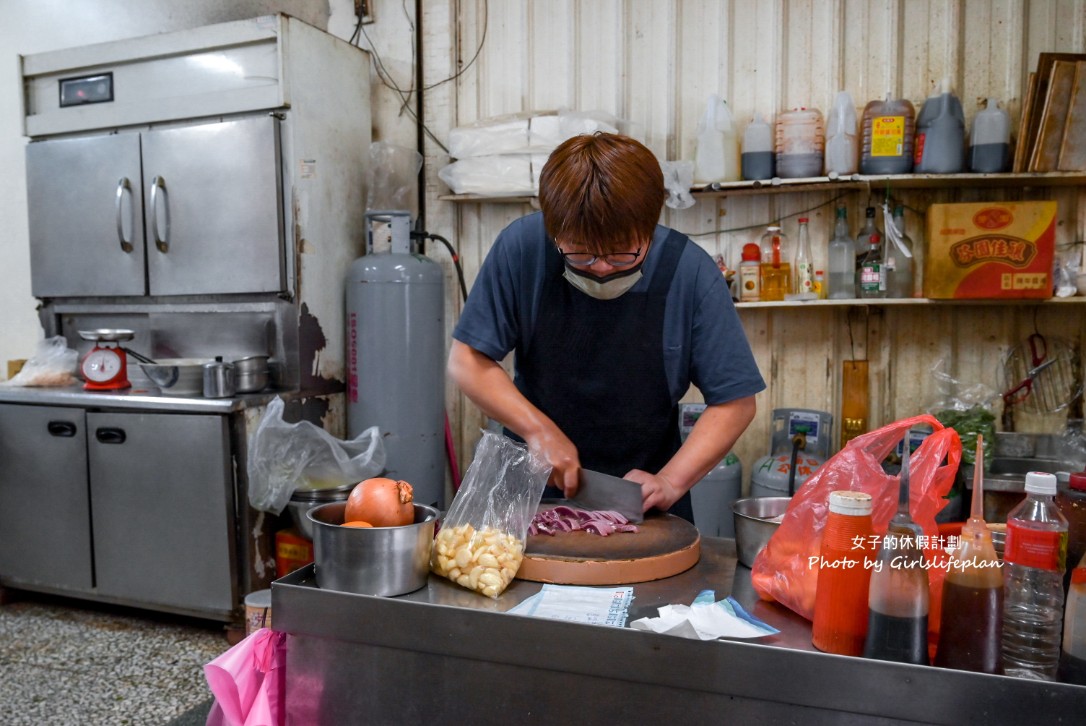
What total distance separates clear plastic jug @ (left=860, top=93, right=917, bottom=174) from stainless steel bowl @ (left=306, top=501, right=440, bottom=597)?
8.33 ft

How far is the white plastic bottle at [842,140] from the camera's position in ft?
10.4

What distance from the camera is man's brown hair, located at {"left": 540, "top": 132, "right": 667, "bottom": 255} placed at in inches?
56.1

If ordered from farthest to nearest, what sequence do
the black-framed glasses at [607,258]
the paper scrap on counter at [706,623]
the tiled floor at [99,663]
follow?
the tiled floor at [99,663] → the black-framed glasses at [607,258] → the paper scrap on counter at [706,623]

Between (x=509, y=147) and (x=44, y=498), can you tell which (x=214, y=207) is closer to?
(x=509, y=147)

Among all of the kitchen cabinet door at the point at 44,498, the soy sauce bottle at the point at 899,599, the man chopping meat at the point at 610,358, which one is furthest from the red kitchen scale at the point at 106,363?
the soy sauce bottle at the point at 899,599

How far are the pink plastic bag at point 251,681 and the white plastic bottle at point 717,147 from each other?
102 inches

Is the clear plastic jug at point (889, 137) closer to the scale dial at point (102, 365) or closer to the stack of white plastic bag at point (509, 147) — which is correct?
the stack of white plastic bag at point (509, 147)

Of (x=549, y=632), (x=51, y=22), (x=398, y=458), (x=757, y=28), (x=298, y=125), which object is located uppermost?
(x=51, y=22)

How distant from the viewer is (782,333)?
3.48m

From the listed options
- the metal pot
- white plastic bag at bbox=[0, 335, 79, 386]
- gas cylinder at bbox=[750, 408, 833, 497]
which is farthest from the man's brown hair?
white plastic bag at bbox=[0, 335, 79, 386]

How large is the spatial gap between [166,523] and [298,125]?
67.3 inches

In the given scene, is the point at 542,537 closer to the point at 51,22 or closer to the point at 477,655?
the point at 477,655

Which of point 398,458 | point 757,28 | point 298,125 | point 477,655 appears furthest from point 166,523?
point 757,28

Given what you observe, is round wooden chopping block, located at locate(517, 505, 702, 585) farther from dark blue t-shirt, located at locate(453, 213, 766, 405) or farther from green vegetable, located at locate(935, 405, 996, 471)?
green vegetable, located at locate(935, 405, 996, 471)
